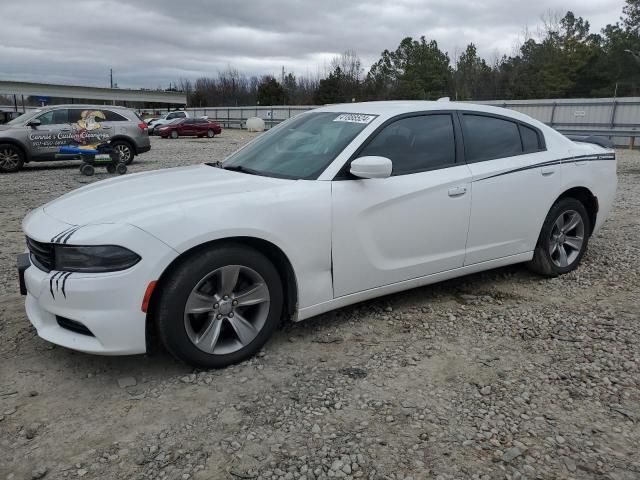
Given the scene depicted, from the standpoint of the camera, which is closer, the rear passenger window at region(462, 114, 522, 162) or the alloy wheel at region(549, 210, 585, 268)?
the rear passenger window at region(462, 114, 522, 162)

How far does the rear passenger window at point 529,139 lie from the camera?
4547 millimetres

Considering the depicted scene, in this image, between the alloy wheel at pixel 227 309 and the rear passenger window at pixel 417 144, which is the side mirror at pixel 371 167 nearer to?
the rear passenger window at pixel 417 144

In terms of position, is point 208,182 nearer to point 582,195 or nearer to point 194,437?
point 194,437

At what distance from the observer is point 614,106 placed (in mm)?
23312

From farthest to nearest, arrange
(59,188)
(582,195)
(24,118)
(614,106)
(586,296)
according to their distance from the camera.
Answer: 1. (614,106)
2. (24,118)
3. (59,188)
4. (582,195)
5. (586,296)

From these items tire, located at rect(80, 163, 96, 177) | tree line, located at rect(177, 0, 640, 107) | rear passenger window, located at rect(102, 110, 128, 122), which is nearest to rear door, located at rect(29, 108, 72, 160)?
rear passenger window, located at rect(102, 110, 128, 122)

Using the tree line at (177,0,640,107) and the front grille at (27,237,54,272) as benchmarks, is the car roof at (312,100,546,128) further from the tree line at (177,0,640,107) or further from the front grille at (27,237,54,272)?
the tree line at (177,0,640,107)

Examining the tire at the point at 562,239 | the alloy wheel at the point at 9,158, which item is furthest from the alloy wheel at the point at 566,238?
the alloy wheel at the point at 9,158

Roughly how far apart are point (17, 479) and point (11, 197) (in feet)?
27.4

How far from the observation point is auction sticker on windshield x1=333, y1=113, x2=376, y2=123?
3.85 meters

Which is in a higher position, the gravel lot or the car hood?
the car hood

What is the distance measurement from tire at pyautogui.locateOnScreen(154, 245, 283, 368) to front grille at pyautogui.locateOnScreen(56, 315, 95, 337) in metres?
0.38

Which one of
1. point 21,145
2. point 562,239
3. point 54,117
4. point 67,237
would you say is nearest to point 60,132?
point 54,117


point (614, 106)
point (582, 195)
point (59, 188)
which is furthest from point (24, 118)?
point (614, 106)
